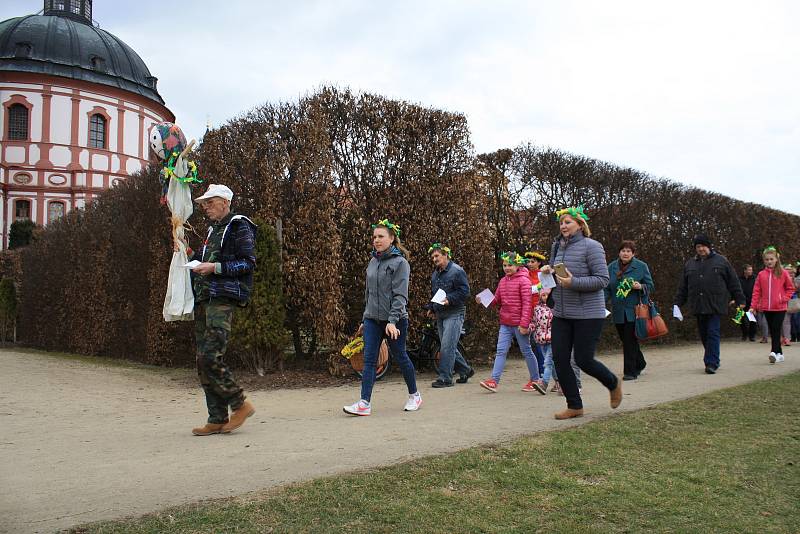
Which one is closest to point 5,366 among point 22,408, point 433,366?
point 22,408

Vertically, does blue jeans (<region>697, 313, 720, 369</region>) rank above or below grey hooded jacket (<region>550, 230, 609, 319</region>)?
below

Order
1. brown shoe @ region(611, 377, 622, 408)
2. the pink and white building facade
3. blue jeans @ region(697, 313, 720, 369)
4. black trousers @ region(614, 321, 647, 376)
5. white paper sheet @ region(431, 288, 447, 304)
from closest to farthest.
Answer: brown shoe @ region(611, 377, 622, 408), white paper sheet @ region(431, 288, 447, 304), black trousers @ region(614, 321, 647, 376), blue jeans @ region(697, 313, 720, 369), the pink and white building facade

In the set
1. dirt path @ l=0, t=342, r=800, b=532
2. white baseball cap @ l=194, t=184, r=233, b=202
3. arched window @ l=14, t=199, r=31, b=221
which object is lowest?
dirt path @ l=0, t=342, r=800, b=532

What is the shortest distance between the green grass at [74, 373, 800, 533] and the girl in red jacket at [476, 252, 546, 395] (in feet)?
8.71

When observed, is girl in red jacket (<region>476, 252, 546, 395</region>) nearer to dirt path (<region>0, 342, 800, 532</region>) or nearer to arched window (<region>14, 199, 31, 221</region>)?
dirt path (<region>0, 342, 800, 532</region>)

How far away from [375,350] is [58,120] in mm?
43714

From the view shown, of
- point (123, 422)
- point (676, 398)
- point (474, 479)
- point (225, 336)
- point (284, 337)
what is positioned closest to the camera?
point (474, 479)

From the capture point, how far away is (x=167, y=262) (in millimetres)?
11867

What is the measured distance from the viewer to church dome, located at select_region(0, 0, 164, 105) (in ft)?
142

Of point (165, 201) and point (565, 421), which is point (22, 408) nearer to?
point (165, 201)

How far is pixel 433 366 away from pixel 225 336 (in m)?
5.23

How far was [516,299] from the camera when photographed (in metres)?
8.41

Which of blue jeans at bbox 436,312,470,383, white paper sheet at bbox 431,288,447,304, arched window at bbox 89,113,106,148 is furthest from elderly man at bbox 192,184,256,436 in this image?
arched window at bbox 89,113,106,148

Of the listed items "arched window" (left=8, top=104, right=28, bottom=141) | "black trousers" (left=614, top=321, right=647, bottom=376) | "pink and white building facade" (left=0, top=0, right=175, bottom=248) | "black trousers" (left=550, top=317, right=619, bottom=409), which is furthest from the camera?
"arched window" (left=8, top=104, right=28, bottom=141)
